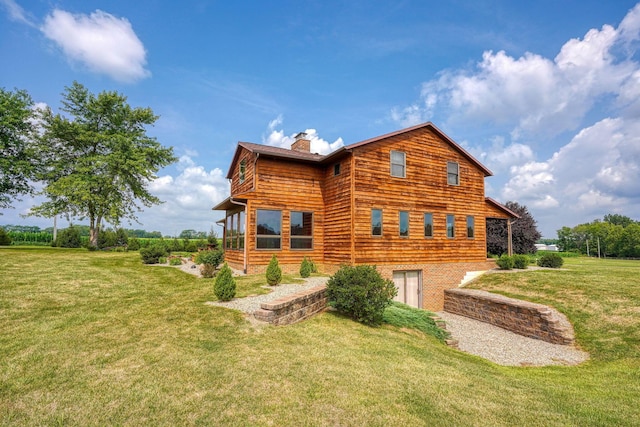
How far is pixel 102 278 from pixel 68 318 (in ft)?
20.6

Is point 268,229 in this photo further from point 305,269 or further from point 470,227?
point 470,227

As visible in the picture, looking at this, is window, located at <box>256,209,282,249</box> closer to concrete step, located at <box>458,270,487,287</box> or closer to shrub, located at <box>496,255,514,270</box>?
concrete step, located at <box>458,270,487,287</box>

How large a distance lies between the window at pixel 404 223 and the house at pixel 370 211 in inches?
2.1

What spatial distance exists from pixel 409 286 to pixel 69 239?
36952 mm

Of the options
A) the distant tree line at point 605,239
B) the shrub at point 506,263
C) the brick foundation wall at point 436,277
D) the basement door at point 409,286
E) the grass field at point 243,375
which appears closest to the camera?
the grass field at point 243,375

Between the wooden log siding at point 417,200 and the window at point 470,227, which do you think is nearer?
the wooden log siding at point 417,200

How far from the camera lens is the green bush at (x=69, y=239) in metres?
34.7

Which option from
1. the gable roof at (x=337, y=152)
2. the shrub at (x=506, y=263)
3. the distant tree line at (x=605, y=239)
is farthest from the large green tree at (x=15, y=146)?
the distant tree line at (x=605, y=239)

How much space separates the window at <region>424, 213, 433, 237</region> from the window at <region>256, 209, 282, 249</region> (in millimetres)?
8029

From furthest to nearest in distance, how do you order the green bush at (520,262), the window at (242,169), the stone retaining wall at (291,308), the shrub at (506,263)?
the green bush at (520,262)
the shrub at (506,263)
the window at (242,169)
the stone retaining wall at (291,308)

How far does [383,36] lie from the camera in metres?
14.8

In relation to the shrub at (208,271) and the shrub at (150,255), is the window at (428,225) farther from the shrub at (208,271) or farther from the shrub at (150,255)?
the shrub at (150,255)

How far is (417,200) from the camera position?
686 inches

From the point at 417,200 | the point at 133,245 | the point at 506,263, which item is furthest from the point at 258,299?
the point at 133,245
